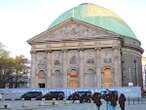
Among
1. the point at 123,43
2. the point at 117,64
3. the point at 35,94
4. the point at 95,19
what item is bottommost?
the point at 35,94

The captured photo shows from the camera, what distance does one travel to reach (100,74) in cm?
8275

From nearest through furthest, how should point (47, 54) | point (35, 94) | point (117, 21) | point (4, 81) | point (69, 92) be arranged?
point (35, 94) → point (69, 92) → point (47, 54) → point (117, 21) → point (4, 81)

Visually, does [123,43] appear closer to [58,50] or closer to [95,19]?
[95,19]

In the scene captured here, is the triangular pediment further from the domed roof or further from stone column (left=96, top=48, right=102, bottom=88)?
stone column (left=96, top=48, right=102, bottom=88)

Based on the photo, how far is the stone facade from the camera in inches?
3246

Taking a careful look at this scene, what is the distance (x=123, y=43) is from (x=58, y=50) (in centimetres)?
1536

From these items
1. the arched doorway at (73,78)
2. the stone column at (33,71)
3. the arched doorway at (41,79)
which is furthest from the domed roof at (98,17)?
the arched doorway at (41,79)

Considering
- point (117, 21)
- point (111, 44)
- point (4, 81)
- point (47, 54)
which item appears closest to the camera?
point (111, 44)

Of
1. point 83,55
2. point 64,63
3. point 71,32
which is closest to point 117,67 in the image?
point 83,55

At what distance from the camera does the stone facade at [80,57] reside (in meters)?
82.4

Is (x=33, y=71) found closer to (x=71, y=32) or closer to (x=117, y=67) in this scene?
(x=71, y=32)

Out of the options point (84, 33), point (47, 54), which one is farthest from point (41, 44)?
point (84, 33)

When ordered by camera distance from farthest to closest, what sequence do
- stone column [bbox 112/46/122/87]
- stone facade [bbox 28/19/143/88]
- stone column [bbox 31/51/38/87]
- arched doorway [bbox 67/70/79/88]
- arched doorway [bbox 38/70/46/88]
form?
stone column [bbox 31/51/38/87] < arched doorway [bbox 38/70/46/88] < arched doorway [bbox 67/70/79/88] < stone facade [bbox 28/19/143/88] < stone column [bbox 112/46/122/87]

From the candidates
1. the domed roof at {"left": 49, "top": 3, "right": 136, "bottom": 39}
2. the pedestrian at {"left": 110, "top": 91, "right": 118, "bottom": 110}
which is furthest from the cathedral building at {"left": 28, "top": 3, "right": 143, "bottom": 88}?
the pedestrian at {"left": 110, "top": 91, "right": 118, "bottom": 110}
